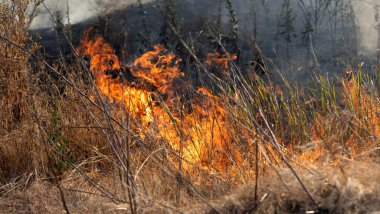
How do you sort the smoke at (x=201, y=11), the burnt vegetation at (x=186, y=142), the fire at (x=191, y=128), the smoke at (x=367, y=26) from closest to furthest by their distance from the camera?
the burnt vegetation at (x=186, y=142), the fire at (x=191, y=128), the smoke at (x=367, y=26), the smoke at (x=201, y=11)

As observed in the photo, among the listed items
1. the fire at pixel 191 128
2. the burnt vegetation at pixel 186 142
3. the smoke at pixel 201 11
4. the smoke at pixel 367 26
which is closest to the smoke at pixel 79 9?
the smoke at pixel 201 11

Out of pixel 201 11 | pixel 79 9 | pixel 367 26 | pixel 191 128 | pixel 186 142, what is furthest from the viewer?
pixel 79 9

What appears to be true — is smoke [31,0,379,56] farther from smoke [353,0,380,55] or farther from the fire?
the fire

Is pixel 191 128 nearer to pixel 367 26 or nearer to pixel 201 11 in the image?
pixel 201 11

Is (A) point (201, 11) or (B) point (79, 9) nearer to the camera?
(A) point (201, 11)

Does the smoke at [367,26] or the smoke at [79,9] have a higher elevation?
the smoke at [79,9]

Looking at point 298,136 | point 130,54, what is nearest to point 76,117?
point 298,136

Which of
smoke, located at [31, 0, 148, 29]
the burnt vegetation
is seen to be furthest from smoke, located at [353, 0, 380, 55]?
the burnt vegetation

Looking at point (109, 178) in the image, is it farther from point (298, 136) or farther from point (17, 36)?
point (17, 36)

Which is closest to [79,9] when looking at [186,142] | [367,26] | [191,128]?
[367,26]

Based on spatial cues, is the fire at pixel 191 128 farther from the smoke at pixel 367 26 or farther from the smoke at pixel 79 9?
the smoke at pixel 367 26

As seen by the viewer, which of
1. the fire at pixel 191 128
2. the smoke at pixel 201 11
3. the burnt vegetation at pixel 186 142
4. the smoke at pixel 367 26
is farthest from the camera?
the smoke at pixel 201 11

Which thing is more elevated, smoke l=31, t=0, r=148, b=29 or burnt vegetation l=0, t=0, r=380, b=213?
smoke l=31, t=0, r=148, b=29

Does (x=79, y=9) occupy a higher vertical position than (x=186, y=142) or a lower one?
higher
